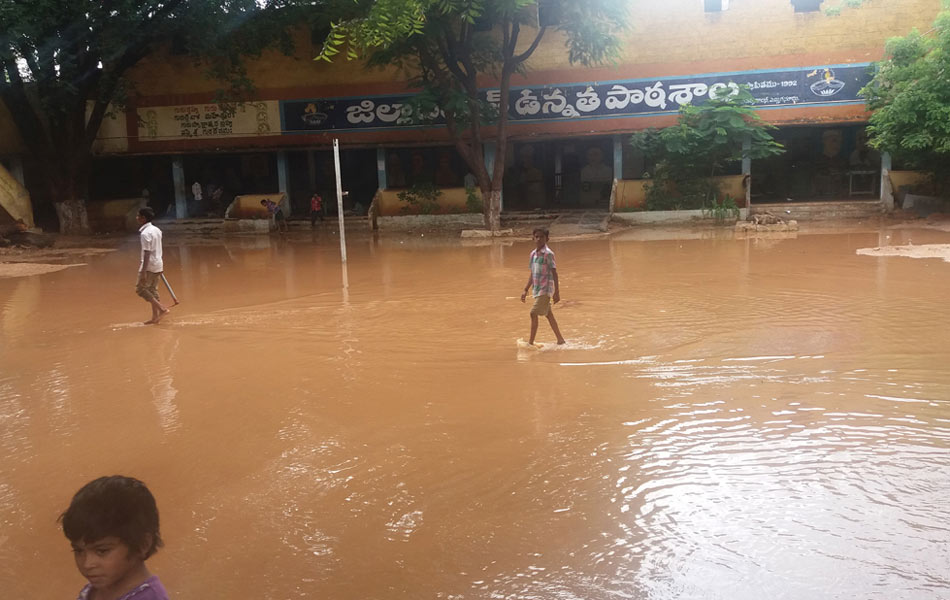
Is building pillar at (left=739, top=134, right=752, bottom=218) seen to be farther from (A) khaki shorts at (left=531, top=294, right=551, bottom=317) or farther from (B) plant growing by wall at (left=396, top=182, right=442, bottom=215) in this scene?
(A) khaki shorts at (left=531, top=294, right=551, bottom=317)

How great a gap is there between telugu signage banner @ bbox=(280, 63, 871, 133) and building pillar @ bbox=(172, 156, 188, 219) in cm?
391

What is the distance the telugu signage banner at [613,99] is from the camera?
21.4 m

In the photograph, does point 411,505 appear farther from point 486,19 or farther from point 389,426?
point 486,19

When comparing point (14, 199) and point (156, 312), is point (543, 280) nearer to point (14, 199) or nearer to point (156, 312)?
point (156, 312)

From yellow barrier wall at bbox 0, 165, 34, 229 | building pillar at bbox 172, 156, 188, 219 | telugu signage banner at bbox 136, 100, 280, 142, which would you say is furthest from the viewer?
building pillar at bbox 172, 156, 188, 219

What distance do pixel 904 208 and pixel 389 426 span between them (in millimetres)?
20131

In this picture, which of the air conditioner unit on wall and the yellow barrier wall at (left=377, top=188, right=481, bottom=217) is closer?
the air conditioner unit on wall

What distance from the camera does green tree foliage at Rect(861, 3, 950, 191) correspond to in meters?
17.8

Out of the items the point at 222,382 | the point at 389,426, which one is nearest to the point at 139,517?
the point at 389,426

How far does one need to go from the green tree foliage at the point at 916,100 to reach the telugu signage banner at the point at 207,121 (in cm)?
1766

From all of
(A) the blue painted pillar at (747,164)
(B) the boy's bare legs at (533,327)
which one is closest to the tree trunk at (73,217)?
(A) the blue painted pillar at (747,164)

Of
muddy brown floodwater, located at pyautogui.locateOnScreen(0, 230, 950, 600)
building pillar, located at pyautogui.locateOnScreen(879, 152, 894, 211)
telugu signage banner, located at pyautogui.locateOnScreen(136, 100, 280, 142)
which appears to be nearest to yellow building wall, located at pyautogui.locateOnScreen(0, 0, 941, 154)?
telugu signage banner, located at pyautogui.locateOnScreen(136, 100, 280, 142)

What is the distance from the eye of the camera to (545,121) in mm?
23125

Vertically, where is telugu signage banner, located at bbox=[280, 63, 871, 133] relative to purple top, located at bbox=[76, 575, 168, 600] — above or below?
above
